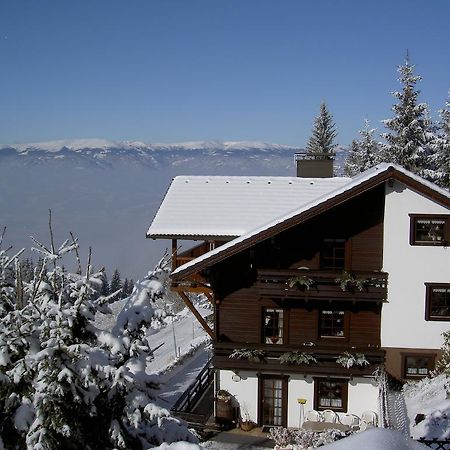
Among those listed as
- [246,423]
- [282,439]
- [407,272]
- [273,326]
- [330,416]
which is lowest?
[246,423]

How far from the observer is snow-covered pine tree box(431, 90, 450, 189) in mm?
35491

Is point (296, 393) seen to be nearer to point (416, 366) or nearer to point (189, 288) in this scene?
point (416, 366)

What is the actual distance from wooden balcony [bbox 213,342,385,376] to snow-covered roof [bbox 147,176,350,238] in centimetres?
458

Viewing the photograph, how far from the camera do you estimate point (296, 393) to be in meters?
19.7

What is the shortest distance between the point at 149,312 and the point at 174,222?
13.0 metres

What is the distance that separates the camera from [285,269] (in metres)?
19.1

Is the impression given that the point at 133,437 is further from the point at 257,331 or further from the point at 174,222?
the point at 174,222

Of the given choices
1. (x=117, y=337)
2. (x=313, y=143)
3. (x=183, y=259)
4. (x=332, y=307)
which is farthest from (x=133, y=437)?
(x=313, y=143)

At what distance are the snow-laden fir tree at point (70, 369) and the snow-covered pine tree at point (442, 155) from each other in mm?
30851

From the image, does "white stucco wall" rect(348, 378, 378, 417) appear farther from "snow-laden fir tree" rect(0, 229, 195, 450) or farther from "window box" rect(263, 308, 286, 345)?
"snow-laden fir tree" rect(0, 229, 195, 450)

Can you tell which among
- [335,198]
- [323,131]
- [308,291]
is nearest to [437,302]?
[308,291]

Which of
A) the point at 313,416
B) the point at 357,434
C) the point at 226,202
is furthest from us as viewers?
the point at 226,202

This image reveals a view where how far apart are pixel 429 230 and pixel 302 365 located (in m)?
6.67

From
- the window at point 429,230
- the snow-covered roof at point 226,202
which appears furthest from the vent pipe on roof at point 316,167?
the window at point 429,230
